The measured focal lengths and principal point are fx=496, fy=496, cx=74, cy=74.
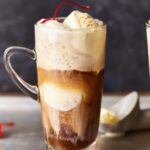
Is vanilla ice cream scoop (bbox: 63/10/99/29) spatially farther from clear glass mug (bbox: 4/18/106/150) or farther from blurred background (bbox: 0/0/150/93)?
blurred background (bbox: 0/0/150/93)

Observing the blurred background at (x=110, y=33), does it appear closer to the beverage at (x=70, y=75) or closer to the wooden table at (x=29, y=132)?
the wooden table at (x=29, y=132)

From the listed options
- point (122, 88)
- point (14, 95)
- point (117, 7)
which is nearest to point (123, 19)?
point (117, 7)

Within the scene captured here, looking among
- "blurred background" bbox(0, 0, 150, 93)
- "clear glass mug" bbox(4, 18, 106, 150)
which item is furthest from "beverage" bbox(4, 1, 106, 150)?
"blurred background" bbox(0, 0, 150, 93)

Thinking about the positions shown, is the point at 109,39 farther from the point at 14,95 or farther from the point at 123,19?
the point at 14,95

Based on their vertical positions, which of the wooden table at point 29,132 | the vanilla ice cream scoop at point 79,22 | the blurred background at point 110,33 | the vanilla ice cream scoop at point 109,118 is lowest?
the wooden table at point 29,132

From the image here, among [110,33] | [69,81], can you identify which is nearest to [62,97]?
[69,81]

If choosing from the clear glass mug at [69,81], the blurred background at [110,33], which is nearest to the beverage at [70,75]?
the clear glass mug at [69,81]
